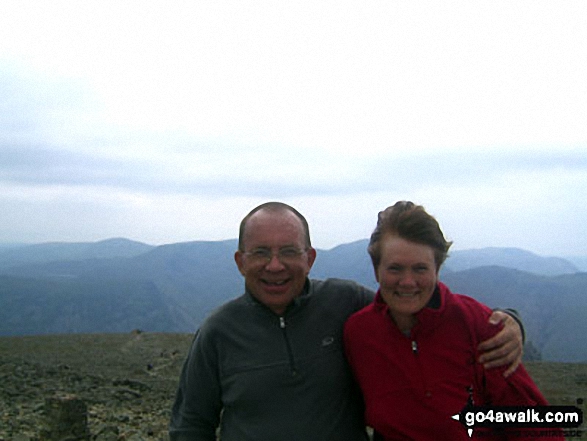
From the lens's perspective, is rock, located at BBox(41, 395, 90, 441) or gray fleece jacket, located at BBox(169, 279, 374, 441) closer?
gray fleece jacket, located at BBox(169, 279, 374, 441)

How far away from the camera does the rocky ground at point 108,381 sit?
11.7m

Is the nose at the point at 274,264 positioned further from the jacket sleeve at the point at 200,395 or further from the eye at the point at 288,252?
the jacket sleeve at the point at 200,395

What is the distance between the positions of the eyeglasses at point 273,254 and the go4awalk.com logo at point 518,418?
5.00ft

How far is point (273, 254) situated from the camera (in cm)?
370

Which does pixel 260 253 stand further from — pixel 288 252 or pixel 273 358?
pixel 273 358

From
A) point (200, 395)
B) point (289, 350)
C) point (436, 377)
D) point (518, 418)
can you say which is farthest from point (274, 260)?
point (518, 418)

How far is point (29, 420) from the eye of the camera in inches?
459

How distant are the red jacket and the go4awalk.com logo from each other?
1.4 inches

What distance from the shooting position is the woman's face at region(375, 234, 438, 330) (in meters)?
3.38

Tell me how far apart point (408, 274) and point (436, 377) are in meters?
0.70

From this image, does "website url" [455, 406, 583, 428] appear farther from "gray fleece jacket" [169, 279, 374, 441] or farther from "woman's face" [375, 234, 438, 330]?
"gray fleece jacket" [169, 279, 374, 441]

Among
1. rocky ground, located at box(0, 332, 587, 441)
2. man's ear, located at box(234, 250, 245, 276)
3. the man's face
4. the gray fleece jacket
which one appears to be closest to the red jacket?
the gray fleece jacket

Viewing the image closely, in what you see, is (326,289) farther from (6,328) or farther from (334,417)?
(6,328)

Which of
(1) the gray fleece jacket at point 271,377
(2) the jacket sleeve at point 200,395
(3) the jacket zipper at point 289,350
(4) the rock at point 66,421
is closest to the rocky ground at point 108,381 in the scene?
(4) the rock at point 66,421
